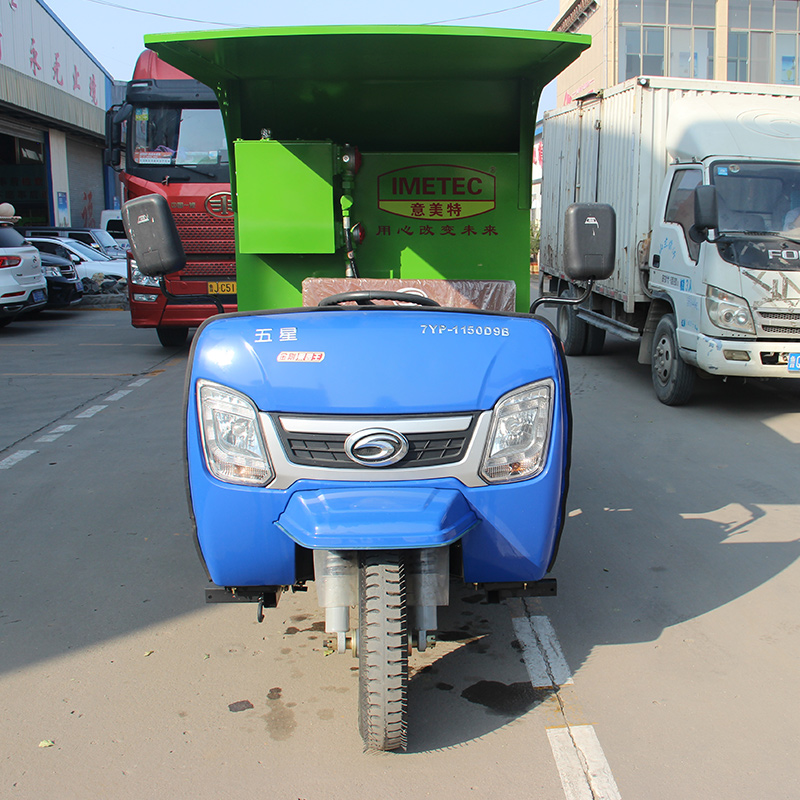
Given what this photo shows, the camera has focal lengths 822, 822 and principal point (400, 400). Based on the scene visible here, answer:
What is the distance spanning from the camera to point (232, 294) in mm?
11164

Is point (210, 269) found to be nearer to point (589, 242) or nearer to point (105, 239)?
point (589, 242)

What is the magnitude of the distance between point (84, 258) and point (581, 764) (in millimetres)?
20329


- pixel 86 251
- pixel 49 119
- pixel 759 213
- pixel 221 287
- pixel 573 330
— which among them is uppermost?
pixel 49 119

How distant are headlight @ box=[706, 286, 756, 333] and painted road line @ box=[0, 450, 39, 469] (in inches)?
243

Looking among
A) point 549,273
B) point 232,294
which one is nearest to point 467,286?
point 232,294

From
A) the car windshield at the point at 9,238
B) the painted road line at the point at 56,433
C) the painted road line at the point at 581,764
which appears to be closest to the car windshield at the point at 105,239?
the car windshield at the point at 9,238

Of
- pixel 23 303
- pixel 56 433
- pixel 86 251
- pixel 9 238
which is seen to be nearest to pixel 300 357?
pixel 56 433

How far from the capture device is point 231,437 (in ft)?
9.57

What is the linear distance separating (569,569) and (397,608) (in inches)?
78.3

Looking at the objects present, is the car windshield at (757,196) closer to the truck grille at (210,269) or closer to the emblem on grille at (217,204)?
the emblem on grille at (217,204)

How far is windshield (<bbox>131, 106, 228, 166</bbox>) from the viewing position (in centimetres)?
1084

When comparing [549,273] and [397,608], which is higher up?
[549,273]

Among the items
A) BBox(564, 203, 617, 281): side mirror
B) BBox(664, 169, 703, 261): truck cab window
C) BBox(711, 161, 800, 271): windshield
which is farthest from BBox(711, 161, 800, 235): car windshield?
BBox(564, 203, 617, 281): side mirror

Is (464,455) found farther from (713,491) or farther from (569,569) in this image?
(713,491)
